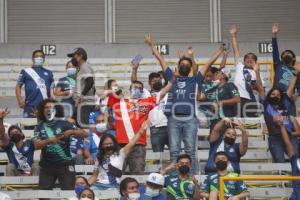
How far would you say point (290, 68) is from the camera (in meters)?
18.7

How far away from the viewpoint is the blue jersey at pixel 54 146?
15873 mm

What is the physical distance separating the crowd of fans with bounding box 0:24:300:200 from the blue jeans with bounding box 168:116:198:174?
1 cm

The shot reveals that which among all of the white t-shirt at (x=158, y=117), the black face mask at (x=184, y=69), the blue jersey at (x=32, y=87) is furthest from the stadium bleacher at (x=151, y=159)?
the black face mask at (x=184, y=69)

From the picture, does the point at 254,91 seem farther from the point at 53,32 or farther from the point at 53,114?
the point at 53,32

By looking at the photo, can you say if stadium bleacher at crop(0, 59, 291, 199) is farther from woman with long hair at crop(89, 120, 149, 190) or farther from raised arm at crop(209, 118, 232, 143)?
raised arm at crop(209, 118, 232, 143)

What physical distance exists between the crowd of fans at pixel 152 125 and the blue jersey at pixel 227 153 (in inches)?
0.6

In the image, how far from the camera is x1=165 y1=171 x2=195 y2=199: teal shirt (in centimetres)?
1525

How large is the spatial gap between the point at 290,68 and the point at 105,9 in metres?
6.73

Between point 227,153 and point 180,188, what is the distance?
1.24 m

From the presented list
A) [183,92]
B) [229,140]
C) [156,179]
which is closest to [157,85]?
[183,92]

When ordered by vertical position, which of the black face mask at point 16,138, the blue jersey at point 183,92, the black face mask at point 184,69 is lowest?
the black face mask at point 16,138

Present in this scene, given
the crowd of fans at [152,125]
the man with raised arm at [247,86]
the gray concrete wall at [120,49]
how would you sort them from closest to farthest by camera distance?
1. the crowd of fans at [152,125]
2. the man with raised arm at [247,86]
3. the gray concrete wall at [120,49]

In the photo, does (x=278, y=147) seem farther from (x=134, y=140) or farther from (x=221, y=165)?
(x=134, y=140)

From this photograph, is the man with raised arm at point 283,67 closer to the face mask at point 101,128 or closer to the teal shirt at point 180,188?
the face mask at point 101,128
